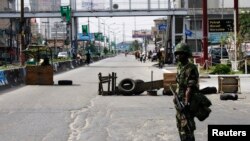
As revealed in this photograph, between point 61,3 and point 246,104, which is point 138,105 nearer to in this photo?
point 246,104

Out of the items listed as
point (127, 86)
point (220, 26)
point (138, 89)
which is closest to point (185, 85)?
point (138, 89)

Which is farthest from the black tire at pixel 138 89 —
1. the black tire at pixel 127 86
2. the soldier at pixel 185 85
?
the soldier at pixel 185 85

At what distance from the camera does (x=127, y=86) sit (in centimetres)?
2342

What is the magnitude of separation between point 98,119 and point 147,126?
1939 mm

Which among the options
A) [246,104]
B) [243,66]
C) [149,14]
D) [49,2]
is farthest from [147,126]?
[49,2]

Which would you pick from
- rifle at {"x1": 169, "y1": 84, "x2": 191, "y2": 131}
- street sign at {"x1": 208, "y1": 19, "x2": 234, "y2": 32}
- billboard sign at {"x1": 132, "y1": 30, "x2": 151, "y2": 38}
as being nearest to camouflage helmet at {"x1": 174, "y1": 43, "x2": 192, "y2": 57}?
rifle at {"x1": 169, "y1": 84, "x2": 191, "y2": 131}

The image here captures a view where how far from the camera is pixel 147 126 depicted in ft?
44.2

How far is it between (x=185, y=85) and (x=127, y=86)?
49.9ft

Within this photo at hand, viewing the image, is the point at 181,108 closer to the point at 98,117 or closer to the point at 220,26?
the point at 98,117

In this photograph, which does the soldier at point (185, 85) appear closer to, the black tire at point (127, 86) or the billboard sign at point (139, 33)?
the black tire at point (127, 86)

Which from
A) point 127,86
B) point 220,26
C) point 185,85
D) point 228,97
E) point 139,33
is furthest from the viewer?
point 139,33

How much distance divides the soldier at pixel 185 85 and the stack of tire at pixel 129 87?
14668 mm

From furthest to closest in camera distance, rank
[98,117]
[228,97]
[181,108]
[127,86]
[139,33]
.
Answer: [139,33]
[127,86]
[228,97]
[98,117]
[181,108]

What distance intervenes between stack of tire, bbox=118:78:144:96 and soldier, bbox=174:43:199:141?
14.7 m
